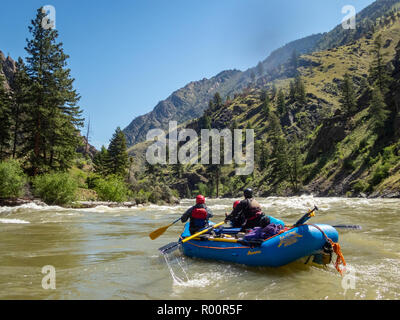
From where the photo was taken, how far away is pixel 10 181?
72.8 feet

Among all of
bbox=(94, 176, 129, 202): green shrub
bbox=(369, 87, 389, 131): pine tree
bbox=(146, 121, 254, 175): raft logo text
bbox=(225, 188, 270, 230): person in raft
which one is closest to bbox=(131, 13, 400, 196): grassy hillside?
bbox=(369, 87, 389, 131): pine tree

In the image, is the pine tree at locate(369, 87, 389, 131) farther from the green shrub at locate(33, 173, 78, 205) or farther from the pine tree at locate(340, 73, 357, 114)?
the green shrub at locate(33, 173, 78, 205)

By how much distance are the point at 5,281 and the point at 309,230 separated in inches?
270

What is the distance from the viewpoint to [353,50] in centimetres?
17625

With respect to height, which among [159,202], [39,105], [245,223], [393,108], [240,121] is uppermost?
[240,121]

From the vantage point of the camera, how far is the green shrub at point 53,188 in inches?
984

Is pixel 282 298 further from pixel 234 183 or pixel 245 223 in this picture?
pixel 234 183

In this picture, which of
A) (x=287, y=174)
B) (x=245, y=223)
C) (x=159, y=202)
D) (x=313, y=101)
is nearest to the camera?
(x=245, y=223)

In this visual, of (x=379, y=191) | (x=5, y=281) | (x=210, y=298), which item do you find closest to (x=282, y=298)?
(x=210, y=298)

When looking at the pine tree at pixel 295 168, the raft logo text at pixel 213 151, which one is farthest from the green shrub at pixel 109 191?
the pine tree at pixel 295 168

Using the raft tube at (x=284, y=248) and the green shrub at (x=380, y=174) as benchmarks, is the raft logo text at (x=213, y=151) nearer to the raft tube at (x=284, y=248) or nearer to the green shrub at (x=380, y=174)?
the green shrub at (x=380, y=174)

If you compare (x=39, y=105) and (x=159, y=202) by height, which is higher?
(x=39, y=105)

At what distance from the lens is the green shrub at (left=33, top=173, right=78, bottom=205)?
25.0 m

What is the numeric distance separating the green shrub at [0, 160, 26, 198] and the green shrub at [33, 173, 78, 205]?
1604 millimetres
